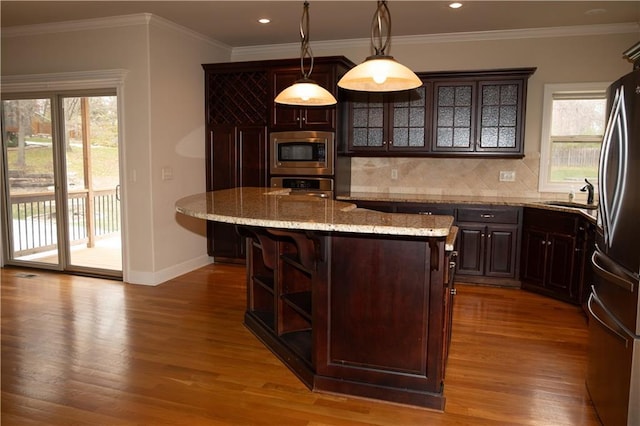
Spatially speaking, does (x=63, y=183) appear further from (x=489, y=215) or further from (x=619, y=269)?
(x=619, y=269)

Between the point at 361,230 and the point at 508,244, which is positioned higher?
the point at 361,230

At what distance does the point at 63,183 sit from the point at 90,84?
1.17 m

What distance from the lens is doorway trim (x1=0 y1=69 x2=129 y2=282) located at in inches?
196

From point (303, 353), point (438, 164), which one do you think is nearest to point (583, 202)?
point (438, 164)

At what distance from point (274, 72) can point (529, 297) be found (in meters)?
3.64

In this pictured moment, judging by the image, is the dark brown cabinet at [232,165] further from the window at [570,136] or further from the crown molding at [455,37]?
the window at [570,136]

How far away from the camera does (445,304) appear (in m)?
2.67

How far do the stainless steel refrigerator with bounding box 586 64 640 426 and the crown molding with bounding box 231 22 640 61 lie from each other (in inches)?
115

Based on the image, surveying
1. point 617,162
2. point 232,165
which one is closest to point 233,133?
point 232,165

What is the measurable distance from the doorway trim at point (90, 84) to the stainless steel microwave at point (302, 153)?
163 cm

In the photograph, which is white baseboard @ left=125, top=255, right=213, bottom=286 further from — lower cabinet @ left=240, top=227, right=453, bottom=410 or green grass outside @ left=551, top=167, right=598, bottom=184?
green grass outside @ left=551, top=167, right=598, bottom=184

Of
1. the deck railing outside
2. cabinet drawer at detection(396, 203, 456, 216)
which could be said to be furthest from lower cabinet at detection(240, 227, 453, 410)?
the deck railing outside

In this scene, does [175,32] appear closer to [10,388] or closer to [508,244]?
[10,388]

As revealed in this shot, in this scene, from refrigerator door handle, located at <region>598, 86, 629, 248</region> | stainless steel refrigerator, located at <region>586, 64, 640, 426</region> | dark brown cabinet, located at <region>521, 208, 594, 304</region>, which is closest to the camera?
stainless steel refrigerator, located at <region>586, 64, 640, 426</region>
